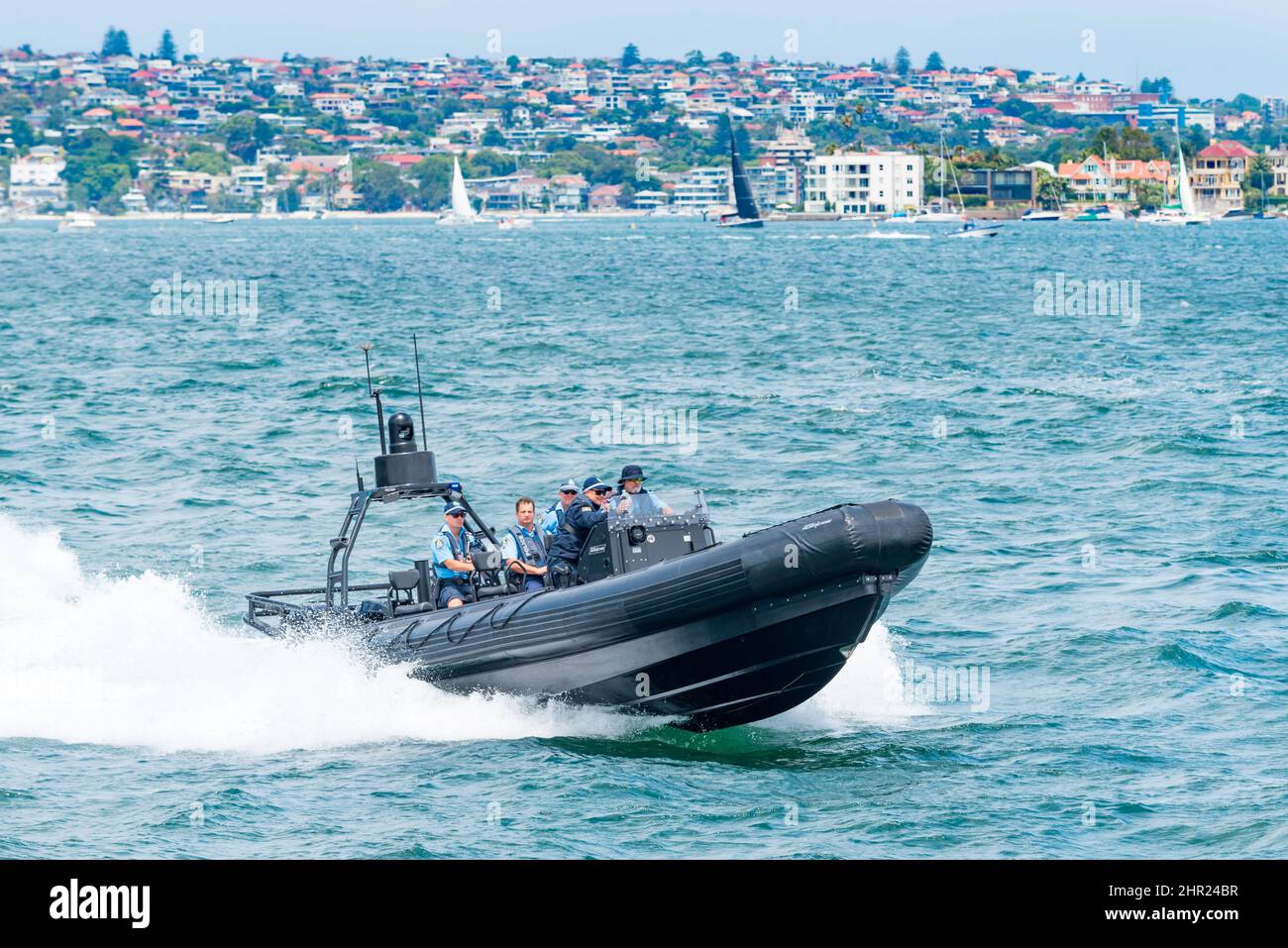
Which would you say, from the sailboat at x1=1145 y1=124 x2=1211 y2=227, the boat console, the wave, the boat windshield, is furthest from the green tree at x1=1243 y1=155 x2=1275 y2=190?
the boat console

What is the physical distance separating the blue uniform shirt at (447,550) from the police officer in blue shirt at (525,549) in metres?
0.34

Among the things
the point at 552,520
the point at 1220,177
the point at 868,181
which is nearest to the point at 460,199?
the point at 868,181

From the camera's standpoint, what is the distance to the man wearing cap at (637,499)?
1380 centimetres

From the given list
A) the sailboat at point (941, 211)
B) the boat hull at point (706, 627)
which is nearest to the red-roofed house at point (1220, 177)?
the sailboat at point (941, 211)

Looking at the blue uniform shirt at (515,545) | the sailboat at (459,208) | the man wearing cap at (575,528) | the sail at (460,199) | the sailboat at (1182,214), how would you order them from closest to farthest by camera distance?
the man wearing cap at (575,528)
the blue uniform shirt at (515,545)
the sailboat at (1182,214)
the sail at (460,199)
the sailboat at (459,208)

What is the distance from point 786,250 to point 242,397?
3175 inches

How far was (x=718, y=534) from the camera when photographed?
20.7 meters

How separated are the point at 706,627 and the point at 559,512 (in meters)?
2.24

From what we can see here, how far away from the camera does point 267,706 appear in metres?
14.4

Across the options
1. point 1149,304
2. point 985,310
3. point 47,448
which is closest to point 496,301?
point 985,310

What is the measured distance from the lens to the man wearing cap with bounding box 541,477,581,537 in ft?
47.4

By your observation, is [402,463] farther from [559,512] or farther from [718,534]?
[718,534]

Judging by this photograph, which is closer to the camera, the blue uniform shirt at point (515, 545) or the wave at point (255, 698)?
the wave at point (255, 698)

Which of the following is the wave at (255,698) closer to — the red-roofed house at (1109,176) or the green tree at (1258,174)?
the red-roofed house at (1109,176)
